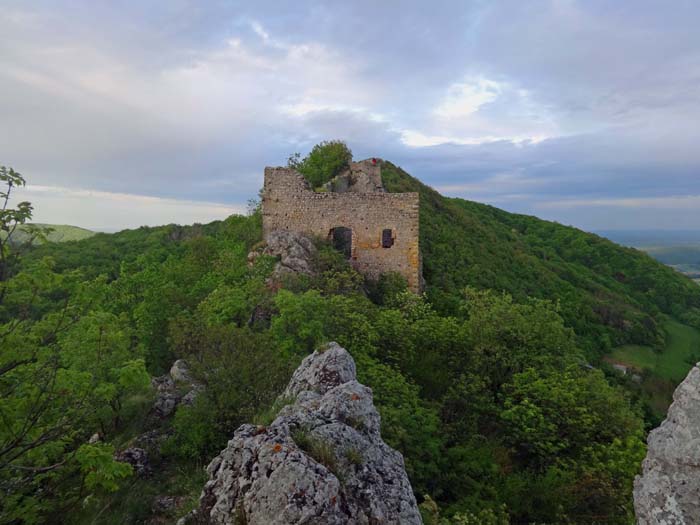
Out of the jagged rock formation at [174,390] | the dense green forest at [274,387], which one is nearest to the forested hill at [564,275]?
the dense green forest at [274,387]

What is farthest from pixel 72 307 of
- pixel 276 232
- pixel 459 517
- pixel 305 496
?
pixel 276 232

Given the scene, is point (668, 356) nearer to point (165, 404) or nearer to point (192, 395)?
point (192, 395)

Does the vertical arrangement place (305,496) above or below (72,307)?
below

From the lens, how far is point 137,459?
860 cm

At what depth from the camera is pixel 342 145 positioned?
26531 mm

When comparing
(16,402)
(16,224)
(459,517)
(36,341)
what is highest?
(16,224)

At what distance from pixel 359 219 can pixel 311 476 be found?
14.2 m

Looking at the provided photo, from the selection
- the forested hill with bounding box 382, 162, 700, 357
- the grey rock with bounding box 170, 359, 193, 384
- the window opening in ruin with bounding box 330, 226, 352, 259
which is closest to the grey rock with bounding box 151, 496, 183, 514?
the grey rock with bounding box 170, 359, 193, 384

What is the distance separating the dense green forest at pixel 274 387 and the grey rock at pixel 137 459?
239mm

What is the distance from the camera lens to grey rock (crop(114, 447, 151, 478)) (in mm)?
8375

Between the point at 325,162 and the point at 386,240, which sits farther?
the point at 325,162

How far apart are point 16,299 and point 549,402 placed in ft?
39.3

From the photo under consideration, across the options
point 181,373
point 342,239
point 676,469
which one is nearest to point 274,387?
point 181,373

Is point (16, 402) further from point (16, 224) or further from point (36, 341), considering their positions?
point (16, 224)
